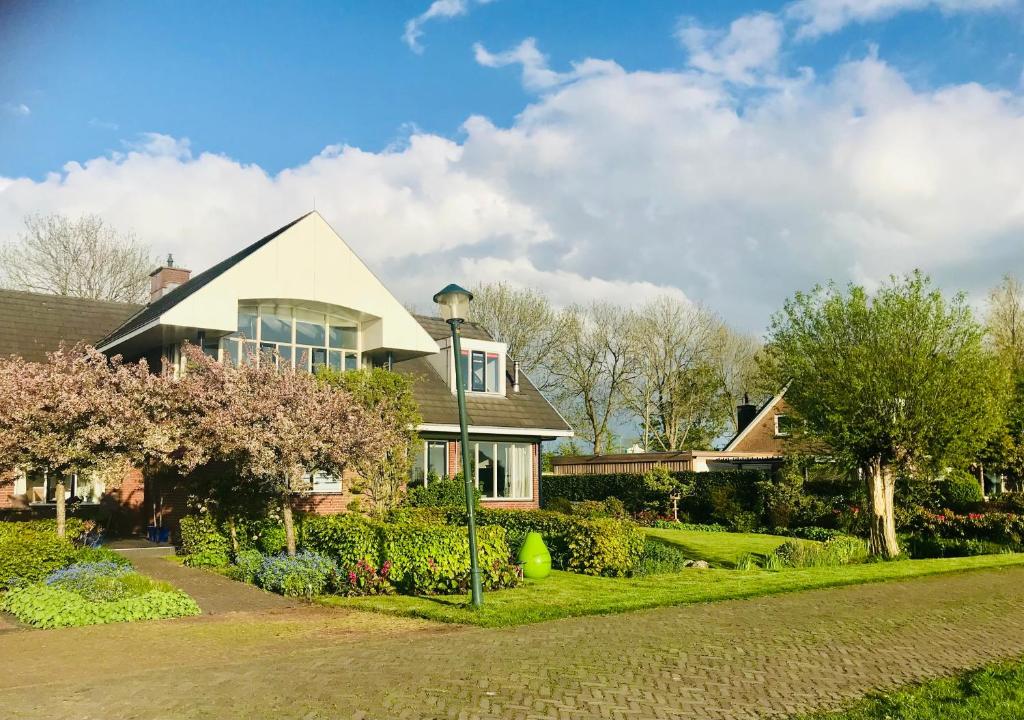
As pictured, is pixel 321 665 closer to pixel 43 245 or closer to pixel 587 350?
pixel 43 245

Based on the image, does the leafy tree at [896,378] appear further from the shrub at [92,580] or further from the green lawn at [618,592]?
the shrub at [92,580]

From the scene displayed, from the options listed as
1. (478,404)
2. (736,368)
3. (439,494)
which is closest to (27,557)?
(439,494)

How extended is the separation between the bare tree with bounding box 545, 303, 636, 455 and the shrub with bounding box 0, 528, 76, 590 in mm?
39321

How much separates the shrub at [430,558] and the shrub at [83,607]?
3.33 meters

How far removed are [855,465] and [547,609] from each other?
11.5 metres

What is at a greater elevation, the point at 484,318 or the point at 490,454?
the point at 484,318

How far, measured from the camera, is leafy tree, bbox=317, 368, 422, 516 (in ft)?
67.1

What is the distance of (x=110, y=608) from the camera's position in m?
12.5

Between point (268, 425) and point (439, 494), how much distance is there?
8889 mm

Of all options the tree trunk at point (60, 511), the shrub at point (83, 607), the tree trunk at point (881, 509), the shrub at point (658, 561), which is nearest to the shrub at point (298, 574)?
the shrub at point (83, 607)

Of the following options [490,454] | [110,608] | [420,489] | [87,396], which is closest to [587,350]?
[490,454]

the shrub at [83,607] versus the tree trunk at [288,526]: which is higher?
the tree trunk at [288,526]

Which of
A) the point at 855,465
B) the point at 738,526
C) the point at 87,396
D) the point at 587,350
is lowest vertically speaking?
the point at 738,526

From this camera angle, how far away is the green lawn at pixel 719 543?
22844mm
